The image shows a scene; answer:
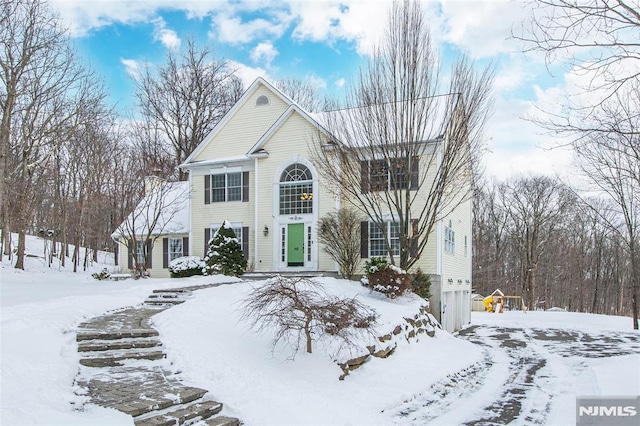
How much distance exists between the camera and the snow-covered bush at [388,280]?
14.3 meters

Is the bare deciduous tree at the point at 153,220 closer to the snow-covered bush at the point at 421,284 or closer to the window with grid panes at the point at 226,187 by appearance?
the window with grid panes at the point at 226,187

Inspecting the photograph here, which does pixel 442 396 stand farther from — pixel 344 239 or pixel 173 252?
pixel 173 252

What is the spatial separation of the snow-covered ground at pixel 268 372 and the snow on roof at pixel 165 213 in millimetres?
9147

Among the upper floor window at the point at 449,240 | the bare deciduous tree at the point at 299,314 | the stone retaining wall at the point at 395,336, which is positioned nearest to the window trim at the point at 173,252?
the upper floor window at the point at 449,240

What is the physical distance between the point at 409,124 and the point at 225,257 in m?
7.78

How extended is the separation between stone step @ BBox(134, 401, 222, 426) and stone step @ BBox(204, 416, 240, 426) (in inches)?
3.5

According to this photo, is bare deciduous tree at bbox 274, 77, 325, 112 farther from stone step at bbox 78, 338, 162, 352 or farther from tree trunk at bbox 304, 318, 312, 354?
stone step at bbox 78, 338, 162, 352

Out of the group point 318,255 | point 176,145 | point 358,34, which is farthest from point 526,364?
point 176,145

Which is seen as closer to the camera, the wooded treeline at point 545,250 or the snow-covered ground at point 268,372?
the snow-covered ground at point 268,372

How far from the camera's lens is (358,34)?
1549cm

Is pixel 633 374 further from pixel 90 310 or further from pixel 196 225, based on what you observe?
pixel 196 225

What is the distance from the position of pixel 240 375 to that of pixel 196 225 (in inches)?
582

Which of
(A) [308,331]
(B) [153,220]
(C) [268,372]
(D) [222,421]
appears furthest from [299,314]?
(B) [153,220]

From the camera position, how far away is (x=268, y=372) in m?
7.79
